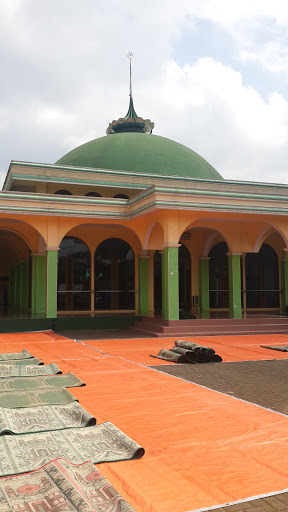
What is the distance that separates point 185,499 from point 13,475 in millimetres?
1257

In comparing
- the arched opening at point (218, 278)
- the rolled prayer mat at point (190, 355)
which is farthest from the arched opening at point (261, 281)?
the rolled prayer mat at point (190, 355)

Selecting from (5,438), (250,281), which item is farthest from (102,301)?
(5,438)

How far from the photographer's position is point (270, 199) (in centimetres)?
1470

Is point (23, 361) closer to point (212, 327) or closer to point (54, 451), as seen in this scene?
point (54, 451)

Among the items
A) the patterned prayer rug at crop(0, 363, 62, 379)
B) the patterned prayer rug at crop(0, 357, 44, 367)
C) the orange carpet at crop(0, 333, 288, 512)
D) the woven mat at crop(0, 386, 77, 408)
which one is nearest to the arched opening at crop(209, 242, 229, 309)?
the orange carpet at crop(0, 333, 288, 512)

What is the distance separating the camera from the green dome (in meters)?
19.8

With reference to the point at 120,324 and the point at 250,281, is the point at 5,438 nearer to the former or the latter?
the point at 120,324

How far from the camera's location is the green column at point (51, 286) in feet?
47.9

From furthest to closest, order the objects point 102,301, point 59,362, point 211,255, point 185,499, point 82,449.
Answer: point 211,255, point 102,301, point 59,362, point 82,449, point 185,499

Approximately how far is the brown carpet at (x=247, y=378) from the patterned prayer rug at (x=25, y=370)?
72.6 inches

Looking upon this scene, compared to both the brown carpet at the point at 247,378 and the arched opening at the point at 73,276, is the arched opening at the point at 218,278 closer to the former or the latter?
the arched opening at the point at 73,276

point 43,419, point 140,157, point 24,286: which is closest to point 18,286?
point 24,286

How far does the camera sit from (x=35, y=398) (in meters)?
5.56

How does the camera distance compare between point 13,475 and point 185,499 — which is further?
point 13,475
